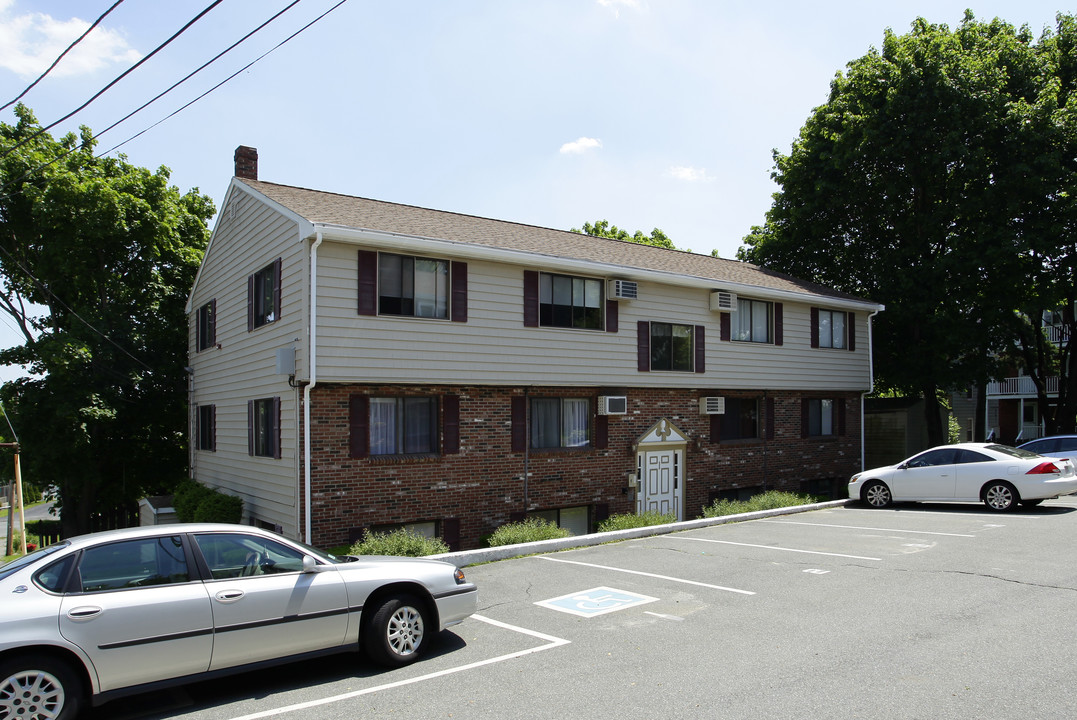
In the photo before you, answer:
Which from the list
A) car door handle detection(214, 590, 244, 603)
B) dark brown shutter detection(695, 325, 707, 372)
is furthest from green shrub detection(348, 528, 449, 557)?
dark brown shutter detection(695, 325, 707, 372)

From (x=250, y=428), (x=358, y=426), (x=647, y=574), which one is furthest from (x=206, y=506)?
(x=647, y=574)

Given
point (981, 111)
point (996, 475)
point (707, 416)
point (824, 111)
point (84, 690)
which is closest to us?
point (84, 690)

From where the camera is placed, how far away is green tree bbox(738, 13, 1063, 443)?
2138 centimetres

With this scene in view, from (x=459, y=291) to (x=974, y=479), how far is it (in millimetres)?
11191

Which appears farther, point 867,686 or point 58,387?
point 58,387

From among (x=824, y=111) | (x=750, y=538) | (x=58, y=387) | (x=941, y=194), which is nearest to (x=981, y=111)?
(x=941, y=194)

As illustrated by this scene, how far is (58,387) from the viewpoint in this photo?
21.6 meters

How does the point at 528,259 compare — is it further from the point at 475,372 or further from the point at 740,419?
the point at 740,419

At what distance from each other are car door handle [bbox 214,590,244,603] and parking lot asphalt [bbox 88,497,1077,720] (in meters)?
0.79

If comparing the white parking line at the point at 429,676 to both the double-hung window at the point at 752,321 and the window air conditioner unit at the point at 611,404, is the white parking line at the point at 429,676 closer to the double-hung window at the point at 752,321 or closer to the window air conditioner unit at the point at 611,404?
the window air conditioner unit at the point at 611,404

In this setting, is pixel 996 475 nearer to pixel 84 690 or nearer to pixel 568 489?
pixel 568 489

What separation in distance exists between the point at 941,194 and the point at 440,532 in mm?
19109

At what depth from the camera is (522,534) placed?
1281 cm

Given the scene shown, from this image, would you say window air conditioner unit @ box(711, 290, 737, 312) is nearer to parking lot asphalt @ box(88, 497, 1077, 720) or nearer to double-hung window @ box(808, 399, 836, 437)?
double-hung window @ box(808, 399, 836, 437)
